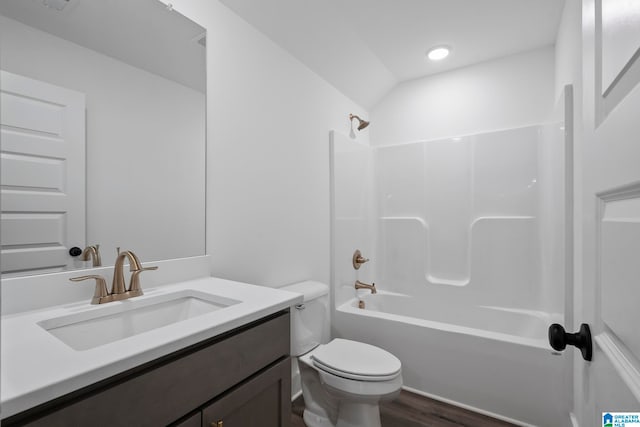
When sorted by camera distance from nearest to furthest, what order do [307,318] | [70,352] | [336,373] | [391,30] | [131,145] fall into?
1. [70,352]
2. [131,145]
3. [336,373]
4. [307,318]
5. [391,30]

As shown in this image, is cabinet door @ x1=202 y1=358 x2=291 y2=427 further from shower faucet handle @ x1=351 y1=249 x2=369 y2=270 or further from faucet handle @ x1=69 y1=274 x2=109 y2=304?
shower faucet handle @ x1=351 y1=249 x2=369 y2=270

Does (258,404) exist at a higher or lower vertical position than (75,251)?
lower

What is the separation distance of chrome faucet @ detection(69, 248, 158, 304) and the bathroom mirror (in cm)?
10

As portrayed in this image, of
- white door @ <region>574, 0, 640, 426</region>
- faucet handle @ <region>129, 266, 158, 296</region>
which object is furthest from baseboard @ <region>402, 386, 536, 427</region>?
faucet handle @ <region>129, 266, 158, 296</region>

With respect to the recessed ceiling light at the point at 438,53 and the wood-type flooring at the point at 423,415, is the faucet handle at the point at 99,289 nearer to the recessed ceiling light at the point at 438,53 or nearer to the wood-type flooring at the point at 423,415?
the wood-type flooring at the point at 423,415

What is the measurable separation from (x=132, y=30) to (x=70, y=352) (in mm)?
1165

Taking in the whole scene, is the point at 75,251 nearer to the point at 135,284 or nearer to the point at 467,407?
the point at 135,284

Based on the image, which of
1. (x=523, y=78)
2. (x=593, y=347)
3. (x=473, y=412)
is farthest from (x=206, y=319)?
(x=523, y=78)

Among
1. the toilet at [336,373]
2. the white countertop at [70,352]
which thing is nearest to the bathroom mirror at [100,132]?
the white countertop at [70,352]

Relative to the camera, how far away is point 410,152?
2.76 meters

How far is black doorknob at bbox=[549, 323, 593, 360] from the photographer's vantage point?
603 millimetres

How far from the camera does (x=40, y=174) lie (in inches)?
36.0

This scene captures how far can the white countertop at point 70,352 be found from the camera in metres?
0.48

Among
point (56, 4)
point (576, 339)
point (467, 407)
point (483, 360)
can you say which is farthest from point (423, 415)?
point (56, 4)
